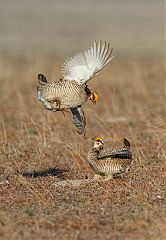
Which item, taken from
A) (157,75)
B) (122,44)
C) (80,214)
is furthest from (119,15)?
(80,214)

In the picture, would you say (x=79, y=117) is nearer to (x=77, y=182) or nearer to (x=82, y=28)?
(x=77, y=182)

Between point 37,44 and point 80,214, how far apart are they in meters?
30.9

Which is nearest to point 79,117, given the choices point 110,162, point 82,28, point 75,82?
point 75,82

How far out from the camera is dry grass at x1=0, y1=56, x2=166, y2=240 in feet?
20.3

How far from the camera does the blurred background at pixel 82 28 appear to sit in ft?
113

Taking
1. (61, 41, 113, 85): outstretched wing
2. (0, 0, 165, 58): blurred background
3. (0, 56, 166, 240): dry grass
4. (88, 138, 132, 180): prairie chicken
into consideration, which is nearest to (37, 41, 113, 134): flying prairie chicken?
(61, 41, 113, 85): outstretched wing

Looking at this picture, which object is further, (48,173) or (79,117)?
(79,117)

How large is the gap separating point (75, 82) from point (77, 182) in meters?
1.25

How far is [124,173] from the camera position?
836cm

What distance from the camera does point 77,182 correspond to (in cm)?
802

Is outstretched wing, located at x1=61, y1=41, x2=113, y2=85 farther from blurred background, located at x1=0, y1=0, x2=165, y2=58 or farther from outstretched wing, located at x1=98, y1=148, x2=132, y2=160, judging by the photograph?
blurred background, located at x1=0, y1=0, x2=165, y2=58

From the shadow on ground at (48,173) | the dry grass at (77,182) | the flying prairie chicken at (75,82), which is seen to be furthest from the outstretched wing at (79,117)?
the shadow on ground at (48,173)

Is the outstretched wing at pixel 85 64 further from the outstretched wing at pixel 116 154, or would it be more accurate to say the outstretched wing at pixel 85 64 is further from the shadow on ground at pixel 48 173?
the shadow on ground at pixel 48 173

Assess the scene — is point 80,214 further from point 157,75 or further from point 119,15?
point 119,15
